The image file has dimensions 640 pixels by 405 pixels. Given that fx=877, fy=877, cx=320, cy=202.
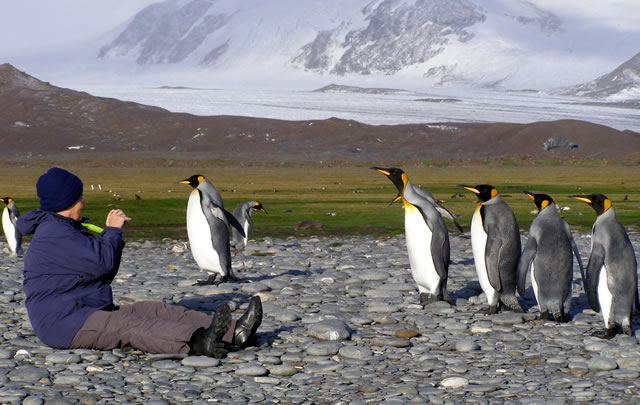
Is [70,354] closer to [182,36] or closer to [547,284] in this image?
[547,284]

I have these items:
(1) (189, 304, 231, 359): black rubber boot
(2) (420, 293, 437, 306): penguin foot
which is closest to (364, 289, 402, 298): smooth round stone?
(2) (420, 293, 437, 306): penguin foot

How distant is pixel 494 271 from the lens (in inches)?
226

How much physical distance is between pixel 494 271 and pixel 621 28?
168m

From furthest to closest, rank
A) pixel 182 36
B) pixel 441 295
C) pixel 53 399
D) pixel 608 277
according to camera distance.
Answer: pixel 182 36
pixel 441 295
pixel 608 277
pixel 53 399

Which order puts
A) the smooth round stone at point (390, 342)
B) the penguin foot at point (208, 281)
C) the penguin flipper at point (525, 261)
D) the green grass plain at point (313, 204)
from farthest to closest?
the green grass plain at point (313, 204), the penguin foot at point (208, 281), the penguin flipper at point (525, 261), the smooth round stone at point (390, 342)

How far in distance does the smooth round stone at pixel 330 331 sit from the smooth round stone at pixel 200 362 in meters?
0.78

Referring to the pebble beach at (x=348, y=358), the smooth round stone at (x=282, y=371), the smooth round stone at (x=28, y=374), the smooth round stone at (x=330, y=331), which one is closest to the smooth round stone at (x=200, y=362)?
the pebble beach at (x=348, y=358)

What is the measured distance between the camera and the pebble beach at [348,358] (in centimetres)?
386

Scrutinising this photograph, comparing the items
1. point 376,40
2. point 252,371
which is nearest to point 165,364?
point 252,371

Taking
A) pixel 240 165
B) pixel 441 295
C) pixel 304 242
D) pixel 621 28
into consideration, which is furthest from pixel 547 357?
pixel 621 28

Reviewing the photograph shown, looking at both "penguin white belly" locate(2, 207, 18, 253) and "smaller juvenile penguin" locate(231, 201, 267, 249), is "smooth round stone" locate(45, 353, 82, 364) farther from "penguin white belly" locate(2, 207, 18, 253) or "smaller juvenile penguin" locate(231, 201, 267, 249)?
"smaller juvenile penguin" locate(231, 201, 267, 249)

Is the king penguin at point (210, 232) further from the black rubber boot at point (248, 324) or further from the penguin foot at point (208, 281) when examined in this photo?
the black rubber boot at point (248, 324)

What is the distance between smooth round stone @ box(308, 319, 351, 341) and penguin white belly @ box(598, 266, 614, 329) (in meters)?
1.51

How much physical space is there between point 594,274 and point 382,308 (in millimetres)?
1380
